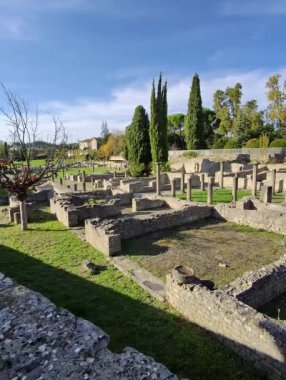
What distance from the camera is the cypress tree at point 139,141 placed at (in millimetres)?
38062

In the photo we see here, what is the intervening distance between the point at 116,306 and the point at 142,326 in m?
1.01

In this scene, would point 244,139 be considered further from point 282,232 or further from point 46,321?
point 46,321

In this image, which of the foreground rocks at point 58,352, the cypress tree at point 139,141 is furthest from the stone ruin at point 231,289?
the cypress tree at point 139,141

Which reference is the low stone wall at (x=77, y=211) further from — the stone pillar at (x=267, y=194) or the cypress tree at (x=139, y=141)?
the cypress tree at (x=139, y=141)

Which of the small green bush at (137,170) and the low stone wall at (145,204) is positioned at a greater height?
the small green bush at (137,170)

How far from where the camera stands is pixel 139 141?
3806 cm

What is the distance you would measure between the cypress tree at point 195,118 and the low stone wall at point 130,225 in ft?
100

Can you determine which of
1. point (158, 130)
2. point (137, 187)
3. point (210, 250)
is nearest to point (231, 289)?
point (210, 250)

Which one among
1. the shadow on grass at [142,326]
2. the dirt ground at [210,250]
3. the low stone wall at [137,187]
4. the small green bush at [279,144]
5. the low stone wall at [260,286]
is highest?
the small green bush at [279,144]

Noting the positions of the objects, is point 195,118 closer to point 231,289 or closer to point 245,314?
point 231,289

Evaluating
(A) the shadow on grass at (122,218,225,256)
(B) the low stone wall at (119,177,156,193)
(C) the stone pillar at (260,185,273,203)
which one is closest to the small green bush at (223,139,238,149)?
(B) the low stone wall at (119,177,156,193)

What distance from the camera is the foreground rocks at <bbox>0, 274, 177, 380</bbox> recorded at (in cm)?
351

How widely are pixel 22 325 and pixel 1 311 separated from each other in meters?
0.65

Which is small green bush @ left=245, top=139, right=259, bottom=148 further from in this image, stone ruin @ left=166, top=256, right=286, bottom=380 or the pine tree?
stone ruin @ left=166, top=256, right=286, bottom=380
